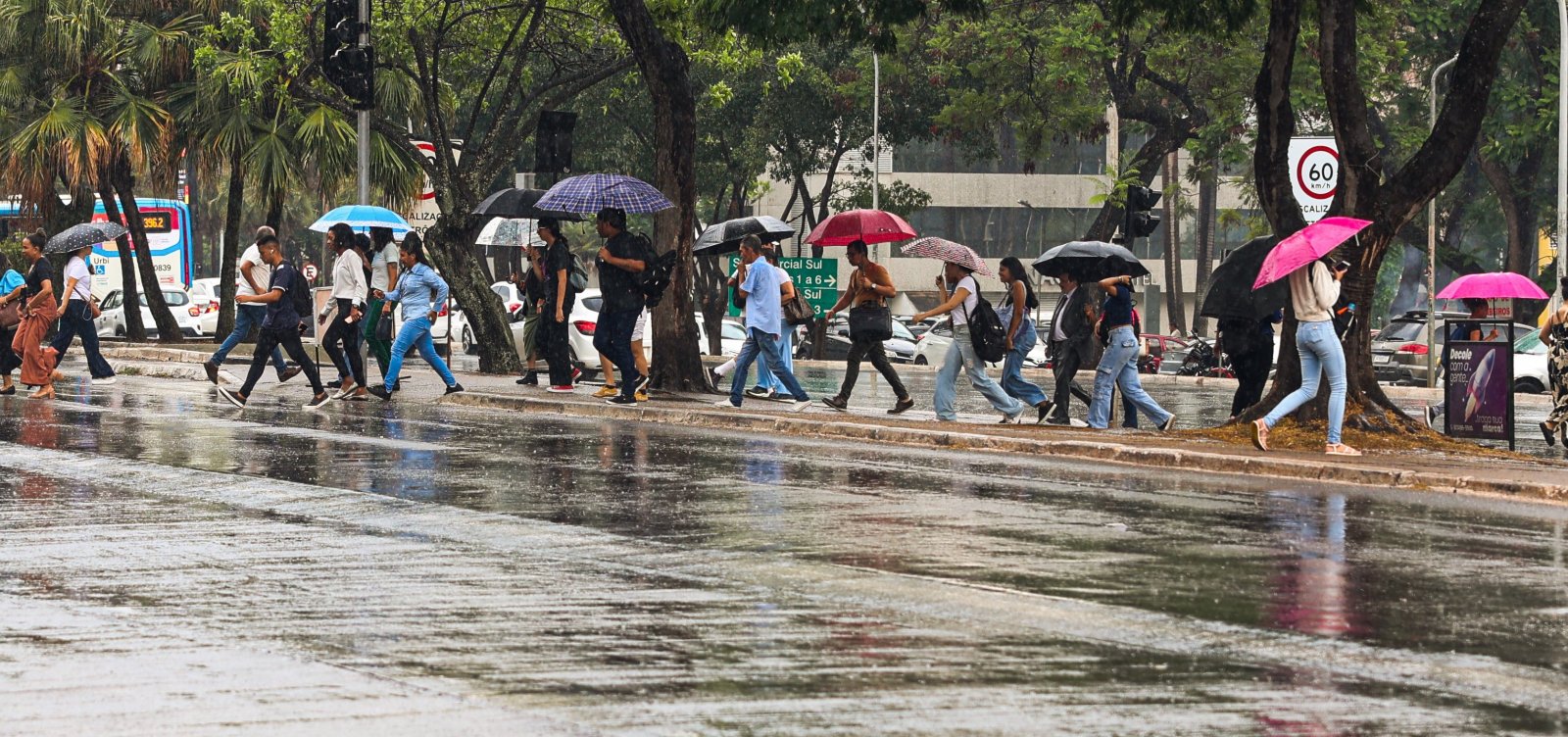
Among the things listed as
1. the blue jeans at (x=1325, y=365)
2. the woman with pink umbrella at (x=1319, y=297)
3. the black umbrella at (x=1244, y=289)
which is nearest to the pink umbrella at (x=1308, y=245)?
the woman with pink umbrella at (x=1319, y=297)

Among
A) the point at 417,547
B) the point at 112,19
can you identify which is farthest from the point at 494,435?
the point at 112,19

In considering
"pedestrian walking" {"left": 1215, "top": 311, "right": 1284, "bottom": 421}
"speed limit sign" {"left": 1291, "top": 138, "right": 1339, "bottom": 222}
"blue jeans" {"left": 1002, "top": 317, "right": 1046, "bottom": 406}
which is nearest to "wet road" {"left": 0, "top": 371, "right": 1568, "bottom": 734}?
"speed limit sign" {"left": 1291, "top": 138, "right": 1339, "bottom": 222}

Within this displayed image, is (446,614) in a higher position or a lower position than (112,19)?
lower

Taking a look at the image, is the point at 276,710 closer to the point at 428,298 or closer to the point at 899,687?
the point at 899,687

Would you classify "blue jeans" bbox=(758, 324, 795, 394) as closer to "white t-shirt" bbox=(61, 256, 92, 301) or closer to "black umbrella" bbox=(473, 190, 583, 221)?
"black umbrella" bbox=(473, 190, 583, 221)

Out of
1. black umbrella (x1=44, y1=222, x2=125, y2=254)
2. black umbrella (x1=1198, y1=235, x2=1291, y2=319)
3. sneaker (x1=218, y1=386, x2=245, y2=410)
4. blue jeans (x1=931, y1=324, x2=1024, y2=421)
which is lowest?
sneaker (x1=218, y1=386, x2=245, y2=410)

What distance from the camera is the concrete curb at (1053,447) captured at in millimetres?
13508

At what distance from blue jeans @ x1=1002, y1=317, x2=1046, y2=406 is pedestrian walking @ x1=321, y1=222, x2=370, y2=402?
6.87 m

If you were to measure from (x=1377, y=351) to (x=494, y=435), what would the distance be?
23075 millimetres

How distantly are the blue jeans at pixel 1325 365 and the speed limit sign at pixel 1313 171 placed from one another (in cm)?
226

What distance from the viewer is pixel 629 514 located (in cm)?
1130

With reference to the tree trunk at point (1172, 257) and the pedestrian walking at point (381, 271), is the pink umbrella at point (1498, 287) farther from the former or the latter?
the tree trunk at point (1172, 257)

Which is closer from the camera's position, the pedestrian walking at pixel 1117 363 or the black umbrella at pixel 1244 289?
the black umbrella at pixel 1244 289

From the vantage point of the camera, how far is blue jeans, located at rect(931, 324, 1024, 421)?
60.9 ft
